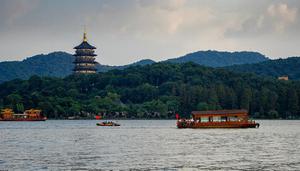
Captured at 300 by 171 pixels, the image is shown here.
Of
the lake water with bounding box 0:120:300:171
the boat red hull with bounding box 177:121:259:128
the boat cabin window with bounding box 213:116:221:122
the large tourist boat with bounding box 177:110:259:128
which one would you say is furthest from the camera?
the boat cabin window with bounding box 213:116:221:122

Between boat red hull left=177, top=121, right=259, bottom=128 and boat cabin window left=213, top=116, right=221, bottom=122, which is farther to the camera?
boat cabin window left=213, top=116, right=221, bottom=122

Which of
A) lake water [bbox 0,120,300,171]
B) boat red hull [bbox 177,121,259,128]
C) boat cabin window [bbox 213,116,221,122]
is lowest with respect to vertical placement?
lake water [bbox 0,120,300,171]

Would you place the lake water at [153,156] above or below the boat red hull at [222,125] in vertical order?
below

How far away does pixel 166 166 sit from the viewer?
172 feet

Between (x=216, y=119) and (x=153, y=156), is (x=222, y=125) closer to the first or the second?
(x=216, y=119)

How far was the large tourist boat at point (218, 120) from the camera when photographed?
4851 inches

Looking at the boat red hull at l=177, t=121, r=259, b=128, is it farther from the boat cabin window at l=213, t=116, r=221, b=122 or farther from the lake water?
the lake water

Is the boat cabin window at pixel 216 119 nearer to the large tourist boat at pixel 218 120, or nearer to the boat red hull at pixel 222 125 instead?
the large tourist boat at pixel 218 120

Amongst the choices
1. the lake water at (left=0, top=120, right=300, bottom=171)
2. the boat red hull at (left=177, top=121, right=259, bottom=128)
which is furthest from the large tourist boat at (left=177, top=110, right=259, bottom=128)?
the lake water at (left=0, top=120, right=300, bottom=171)

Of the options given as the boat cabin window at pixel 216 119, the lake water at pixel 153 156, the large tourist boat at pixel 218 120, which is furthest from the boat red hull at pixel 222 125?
the lake water at pixel 153 156

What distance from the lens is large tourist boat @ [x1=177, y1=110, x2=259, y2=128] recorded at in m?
123

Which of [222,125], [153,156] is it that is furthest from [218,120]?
[153,156]

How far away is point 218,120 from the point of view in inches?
4973

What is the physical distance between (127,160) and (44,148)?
18.0 meters
